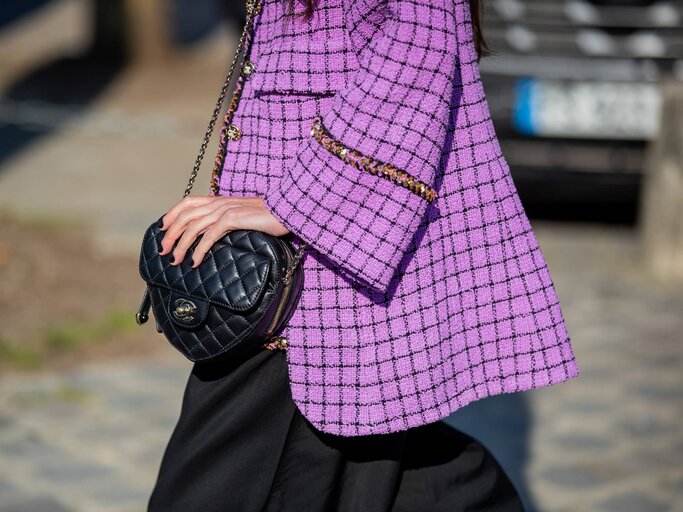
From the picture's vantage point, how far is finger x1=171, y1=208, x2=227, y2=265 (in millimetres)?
1674

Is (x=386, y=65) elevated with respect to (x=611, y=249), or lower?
elevated

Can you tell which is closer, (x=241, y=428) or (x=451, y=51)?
(x=451, y=51)

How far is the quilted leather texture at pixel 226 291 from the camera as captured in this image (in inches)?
64.6

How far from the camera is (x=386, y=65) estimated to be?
5.45ft

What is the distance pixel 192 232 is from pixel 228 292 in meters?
0.11

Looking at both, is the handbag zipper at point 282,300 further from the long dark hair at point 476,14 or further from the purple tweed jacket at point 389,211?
the long dark hair at point 476,14

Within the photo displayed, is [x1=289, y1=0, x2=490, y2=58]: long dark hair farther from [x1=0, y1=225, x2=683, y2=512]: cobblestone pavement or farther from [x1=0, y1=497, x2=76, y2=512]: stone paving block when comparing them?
[x1=0, y1=497, x2=76, y2=512]: stone paving block

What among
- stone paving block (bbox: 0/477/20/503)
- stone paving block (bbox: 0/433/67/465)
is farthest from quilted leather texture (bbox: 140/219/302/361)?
stone paving block (bbox: 0/433/67/465)

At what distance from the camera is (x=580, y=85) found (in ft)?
16.9

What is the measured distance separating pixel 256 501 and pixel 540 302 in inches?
23.0

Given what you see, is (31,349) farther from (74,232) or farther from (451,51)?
(451,51)

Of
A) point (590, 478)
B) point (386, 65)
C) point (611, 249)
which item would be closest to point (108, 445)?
point (590, 478)

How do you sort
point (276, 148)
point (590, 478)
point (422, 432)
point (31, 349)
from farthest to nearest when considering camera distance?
point (31, 349) → point (590, 478) → point (422, 432) → point (276, 148)

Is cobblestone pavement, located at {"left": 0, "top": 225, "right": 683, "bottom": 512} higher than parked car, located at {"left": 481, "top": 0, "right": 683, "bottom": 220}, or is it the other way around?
parked car, located at {"left": 481, "top": 0, "right": 683, "bottom": 220}
